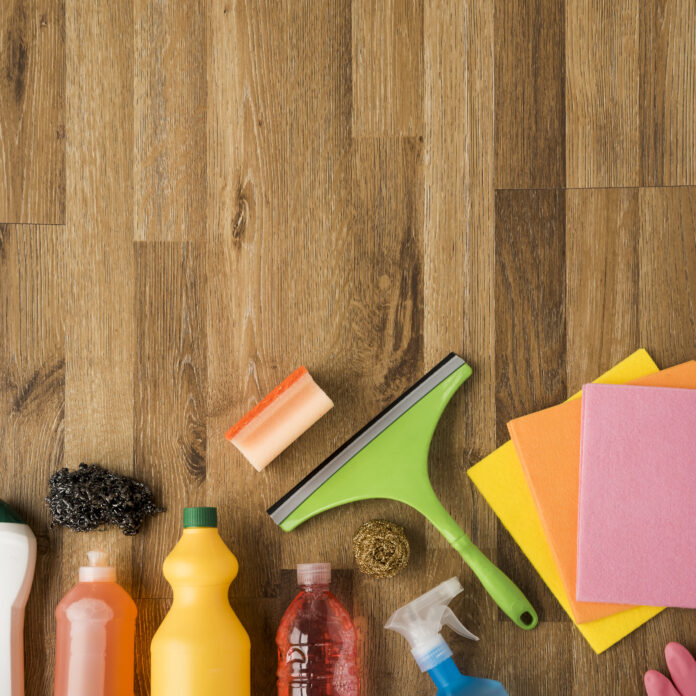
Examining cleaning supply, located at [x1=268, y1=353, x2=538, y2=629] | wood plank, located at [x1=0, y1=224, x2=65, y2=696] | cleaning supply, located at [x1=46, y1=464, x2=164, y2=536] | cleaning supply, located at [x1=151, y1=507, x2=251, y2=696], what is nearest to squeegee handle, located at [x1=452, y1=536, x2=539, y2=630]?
cleaning supply, located at [x1=268, y1=353, x2=538, y2=629]

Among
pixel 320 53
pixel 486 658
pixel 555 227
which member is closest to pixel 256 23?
pixel 320 53

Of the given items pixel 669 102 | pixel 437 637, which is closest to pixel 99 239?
pixel 437 637

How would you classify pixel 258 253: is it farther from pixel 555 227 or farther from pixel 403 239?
pixel 555 227

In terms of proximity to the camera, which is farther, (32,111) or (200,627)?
(32,111)

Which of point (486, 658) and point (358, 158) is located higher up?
point (358, 158)

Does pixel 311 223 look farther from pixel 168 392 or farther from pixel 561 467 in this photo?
pixel 561 467

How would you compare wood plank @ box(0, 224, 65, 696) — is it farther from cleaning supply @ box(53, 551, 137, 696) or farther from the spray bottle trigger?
the spray bottle trigger

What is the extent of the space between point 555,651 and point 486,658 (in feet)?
0.26

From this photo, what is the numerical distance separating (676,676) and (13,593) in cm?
74

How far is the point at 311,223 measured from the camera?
2.68 ft

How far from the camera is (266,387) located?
811 mm

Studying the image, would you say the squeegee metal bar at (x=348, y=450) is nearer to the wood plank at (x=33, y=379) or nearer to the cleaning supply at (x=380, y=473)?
the cleaning supply at (x=380, y=473)

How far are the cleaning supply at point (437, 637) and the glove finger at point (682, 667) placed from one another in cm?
19

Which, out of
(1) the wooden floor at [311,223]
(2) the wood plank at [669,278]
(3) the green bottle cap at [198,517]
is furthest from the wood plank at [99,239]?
(2) the wood plank at [669,278]
